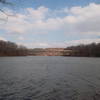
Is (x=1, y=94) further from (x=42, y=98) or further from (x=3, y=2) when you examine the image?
(x=3, y=2)

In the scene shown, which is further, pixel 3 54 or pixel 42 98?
pixel 3 54

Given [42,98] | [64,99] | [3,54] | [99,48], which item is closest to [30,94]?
[42,98]

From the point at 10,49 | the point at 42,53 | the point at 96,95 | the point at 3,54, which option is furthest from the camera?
the point at 42,53

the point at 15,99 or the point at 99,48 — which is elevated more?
the point at 99,48

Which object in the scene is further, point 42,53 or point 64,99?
point 42,53

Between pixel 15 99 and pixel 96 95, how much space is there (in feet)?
15.3

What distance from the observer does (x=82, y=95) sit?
7.67 meters

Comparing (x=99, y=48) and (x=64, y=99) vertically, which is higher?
(x=99, y=48)

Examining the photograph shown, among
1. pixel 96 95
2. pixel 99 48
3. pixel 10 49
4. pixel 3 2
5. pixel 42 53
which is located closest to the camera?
pixel 3 2

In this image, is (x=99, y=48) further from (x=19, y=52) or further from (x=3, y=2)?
(x=3, y=2)

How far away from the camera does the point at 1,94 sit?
784 cm

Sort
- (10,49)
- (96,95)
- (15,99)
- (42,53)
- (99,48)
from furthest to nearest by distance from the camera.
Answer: (42,53) < (10,49) < (99,48) < (96,95) < (15,99)

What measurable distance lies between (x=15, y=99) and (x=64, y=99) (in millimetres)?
2655

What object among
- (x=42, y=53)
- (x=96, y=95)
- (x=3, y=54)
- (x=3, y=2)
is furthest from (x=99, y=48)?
(x=3, y=2)
